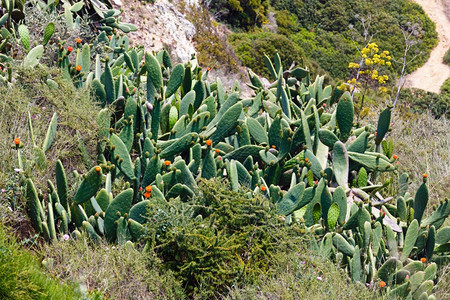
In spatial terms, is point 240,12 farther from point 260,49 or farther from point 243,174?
point 243,174

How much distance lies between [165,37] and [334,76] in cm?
1717

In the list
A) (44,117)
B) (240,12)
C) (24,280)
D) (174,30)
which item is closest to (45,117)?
(44,117)

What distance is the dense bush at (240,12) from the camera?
25.1 meters

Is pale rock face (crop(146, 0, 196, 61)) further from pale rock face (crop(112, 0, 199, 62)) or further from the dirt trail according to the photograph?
the dirt trail

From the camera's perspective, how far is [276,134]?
13.8 ft

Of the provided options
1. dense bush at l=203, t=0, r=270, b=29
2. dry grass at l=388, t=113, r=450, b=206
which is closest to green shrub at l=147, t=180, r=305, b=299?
dry grass at l=388, t=113, r=450, b=206

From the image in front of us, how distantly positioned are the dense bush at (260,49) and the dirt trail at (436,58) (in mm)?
10708

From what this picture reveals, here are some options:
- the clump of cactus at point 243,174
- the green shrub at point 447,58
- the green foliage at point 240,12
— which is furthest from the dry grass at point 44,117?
the green shrub at point 447,58

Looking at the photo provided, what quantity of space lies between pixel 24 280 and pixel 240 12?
25.1 metres

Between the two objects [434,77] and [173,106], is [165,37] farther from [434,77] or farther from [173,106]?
[434,77]

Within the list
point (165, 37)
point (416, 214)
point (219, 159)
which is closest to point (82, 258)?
point (219, 159)

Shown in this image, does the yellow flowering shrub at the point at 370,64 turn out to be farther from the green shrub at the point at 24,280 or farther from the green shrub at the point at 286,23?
the green shrub at the point at 286,23

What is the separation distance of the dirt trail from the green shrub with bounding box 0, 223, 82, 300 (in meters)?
28.1

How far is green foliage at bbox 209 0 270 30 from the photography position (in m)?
25.1
